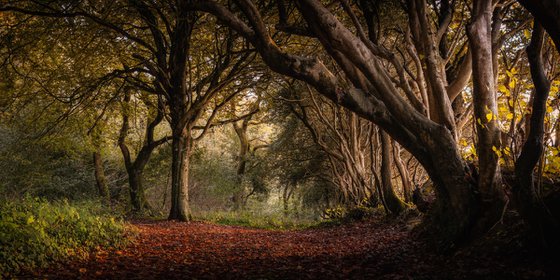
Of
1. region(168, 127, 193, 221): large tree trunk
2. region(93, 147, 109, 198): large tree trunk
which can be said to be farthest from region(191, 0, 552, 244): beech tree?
region(93, 147, 109, 198): large tree trunk

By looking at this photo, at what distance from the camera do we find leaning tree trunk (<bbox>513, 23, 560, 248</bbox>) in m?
3.39

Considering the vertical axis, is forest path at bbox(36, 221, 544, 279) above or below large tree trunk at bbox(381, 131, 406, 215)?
below

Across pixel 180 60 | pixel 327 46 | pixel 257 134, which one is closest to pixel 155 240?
pixel 327 46

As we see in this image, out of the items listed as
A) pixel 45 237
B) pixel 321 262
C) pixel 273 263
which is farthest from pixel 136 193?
pixel 321 262

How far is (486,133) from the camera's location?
15.5 ft

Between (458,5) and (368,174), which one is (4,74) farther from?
(368,174)

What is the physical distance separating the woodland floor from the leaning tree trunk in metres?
0.26

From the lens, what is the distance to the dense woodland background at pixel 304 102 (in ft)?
15.5

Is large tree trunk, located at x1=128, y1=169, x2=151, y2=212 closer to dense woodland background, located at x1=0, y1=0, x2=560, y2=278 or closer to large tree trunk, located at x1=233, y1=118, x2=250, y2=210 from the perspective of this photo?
dense woodland background, located at x1=0, y1=0, x2=560, y2=278

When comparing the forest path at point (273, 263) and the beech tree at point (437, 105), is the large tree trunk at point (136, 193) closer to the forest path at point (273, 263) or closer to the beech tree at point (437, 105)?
the forest path at point (273, 263)

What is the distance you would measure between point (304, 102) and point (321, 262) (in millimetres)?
10889

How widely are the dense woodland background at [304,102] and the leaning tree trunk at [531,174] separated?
0.6 inches

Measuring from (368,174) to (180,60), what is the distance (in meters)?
10.3

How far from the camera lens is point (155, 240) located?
759 centimetres
